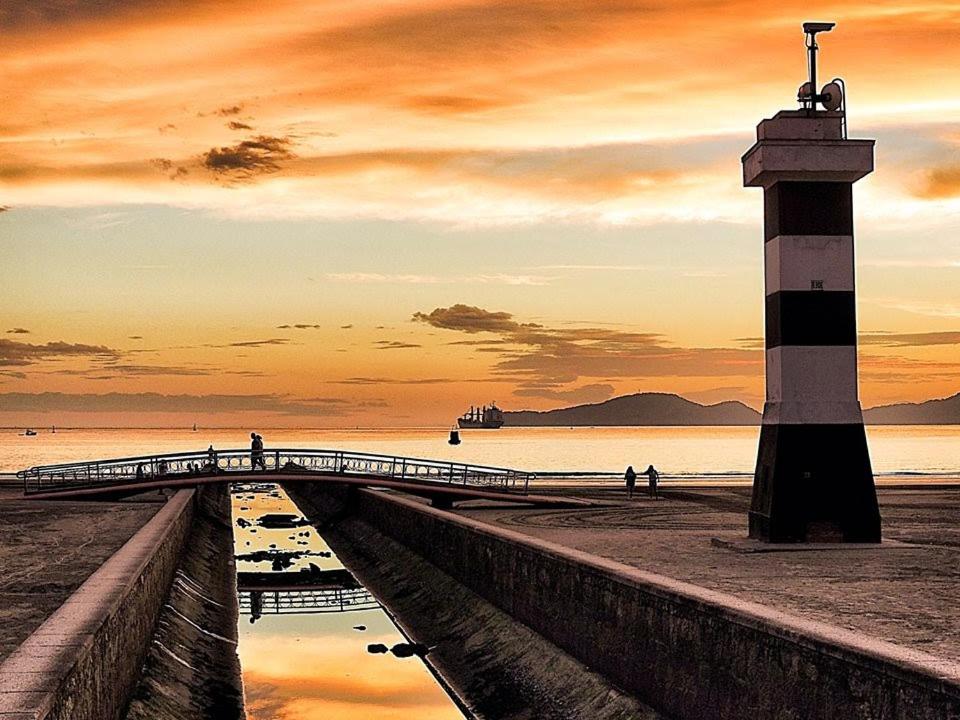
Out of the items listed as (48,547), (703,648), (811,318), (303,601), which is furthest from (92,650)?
(303,601)

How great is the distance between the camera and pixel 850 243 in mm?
22422

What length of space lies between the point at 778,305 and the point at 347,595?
1314 cm

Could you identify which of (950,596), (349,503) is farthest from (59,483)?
(950,596)

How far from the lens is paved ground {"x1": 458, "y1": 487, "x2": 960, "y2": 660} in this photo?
556 inches

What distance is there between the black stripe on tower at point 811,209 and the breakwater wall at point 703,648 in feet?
23.2

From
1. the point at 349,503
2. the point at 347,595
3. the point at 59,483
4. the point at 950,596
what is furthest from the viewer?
the point at 349,503

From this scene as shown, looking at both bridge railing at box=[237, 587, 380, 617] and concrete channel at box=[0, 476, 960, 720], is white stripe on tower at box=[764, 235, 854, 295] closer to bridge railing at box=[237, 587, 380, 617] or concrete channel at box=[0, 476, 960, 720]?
concrete channel at box=[0, 476, 960, 720]

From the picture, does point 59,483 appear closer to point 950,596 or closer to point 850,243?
point 850,243

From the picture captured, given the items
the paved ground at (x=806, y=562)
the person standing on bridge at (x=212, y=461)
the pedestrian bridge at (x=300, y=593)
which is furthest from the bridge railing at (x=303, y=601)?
the person standing on bridge at (x=212, y=461)

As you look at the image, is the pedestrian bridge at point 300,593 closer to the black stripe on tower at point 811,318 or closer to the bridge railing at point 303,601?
the bridge railing at point 303,601

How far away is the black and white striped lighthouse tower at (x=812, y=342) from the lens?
22.1 meters

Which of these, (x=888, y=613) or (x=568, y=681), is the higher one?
(x=888, y=613)

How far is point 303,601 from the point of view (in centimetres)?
2945

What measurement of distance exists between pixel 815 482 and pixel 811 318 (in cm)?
278
